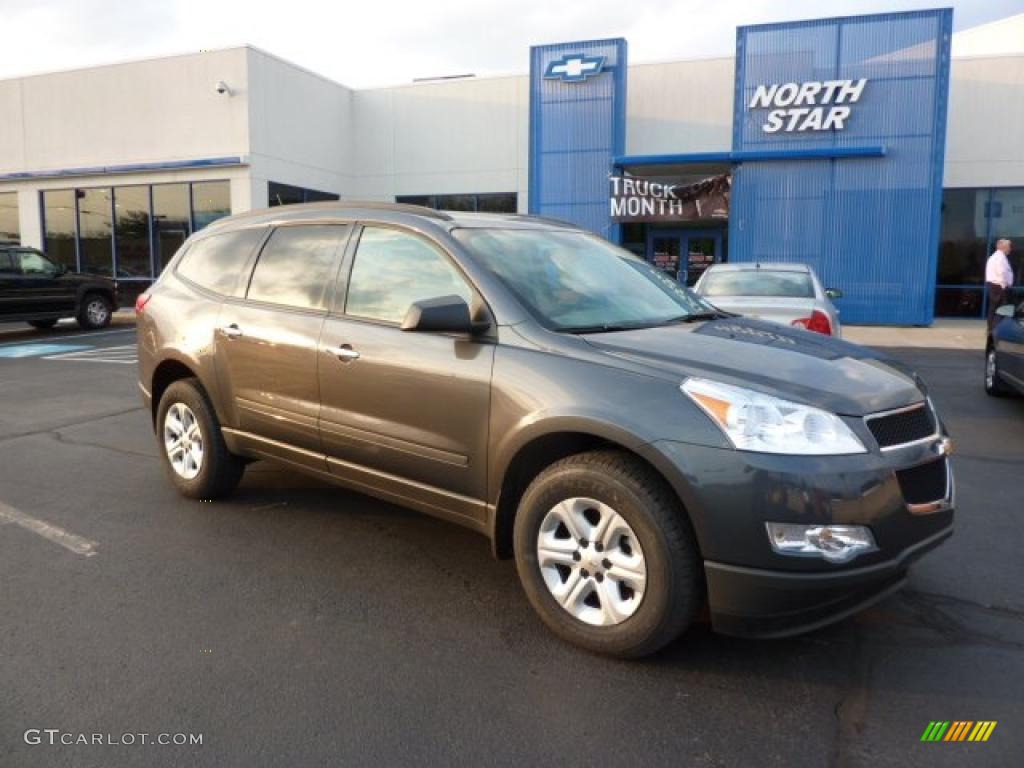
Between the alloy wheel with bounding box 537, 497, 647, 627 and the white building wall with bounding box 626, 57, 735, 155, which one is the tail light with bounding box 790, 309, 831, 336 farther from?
the white building wall with bounding box 626, 57, 735, 155

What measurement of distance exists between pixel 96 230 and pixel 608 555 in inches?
909

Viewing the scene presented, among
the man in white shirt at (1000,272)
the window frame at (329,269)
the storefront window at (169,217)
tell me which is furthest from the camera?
the storefront window at (169,217)

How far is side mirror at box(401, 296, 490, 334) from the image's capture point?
336 cm

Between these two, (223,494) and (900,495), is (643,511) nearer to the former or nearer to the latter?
(900,495)

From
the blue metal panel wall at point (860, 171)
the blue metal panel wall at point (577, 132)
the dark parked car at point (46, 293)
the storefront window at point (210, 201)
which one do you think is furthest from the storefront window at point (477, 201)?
the dark parked car at point (46, 293)

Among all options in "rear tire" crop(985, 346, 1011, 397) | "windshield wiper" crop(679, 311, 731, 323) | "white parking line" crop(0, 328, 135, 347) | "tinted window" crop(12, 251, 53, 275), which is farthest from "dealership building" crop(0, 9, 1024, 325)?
"windshield wiper" crop(679, 311, 731, 323)

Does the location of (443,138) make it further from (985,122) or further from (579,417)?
(579,417)

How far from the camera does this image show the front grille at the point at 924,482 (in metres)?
2.96

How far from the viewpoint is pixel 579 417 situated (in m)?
3.09

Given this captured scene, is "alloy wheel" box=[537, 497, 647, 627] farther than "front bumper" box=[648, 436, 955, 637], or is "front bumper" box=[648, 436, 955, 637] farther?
"alloy wheel" box=[537, 497, 647, 627]

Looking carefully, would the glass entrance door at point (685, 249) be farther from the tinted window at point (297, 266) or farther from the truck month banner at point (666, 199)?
the tinted window at point (297, 266)

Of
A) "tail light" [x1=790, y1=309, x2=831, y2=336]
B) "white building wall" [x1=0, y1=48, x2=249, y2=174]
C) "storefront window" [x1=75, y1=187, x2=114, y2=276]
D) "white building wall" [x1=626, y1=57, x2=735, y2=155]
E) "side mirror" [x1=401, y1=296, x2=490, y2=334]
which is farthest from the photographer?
"storefront window" [x1=75, y1=187, x2=114, y2=276]

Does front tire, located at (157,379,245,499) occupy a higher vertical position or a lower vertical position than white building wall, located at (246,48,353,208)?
lower

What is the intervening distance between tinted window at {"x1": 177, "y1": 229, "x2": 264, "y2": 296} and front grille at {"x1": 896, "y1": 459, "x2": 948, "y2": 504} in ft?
12.2
